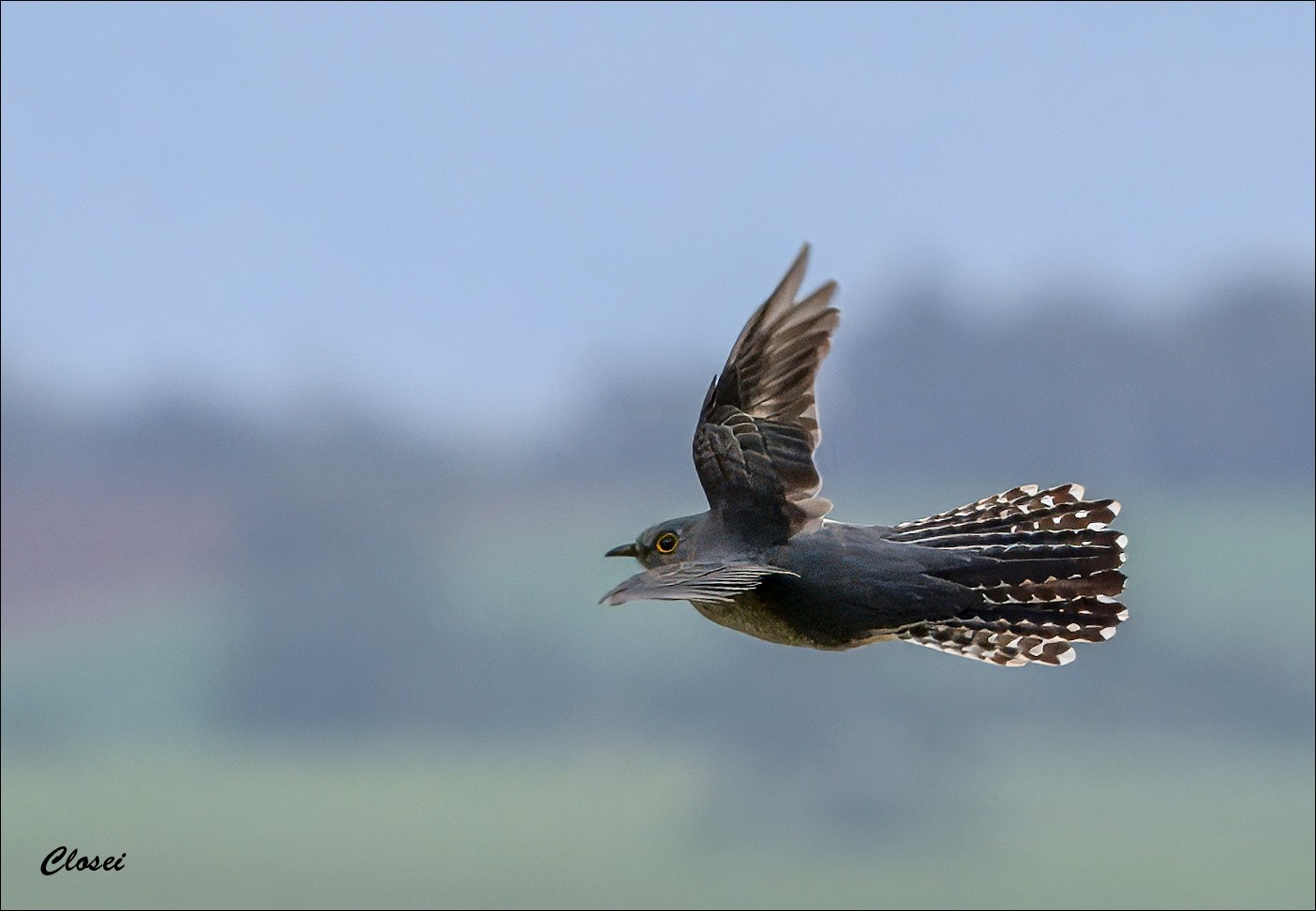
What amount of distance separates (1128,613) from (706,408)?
1.57m

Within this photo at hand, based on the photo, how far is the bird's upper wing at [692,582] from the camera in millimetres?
4262

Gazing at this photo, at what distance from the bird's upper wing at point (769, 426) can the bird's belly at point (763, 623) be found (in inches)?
8.7

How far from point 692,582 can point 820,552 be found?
0.56 meters

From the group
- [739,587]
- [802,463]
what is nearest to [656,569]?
[739,587]

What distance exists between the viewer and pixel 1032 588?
5023 mm

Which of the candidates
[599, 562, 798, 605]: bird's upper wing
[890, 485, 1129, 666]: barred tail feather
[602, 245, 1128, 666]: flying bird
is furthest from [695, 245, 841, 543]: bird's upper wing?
[890, 485, 1129, 666]: barred tail feather

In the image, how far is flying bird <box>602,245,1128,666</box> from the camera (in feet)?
15.4

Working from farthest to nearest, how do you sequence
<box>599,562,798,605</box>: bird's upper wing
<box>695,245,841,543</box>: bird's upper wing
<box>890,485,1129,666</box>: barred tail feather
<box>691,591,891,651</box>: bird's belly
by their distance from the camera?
<box>890,485,1129,666</box>: barred tail feather, <box>691,591,891,651</box>: bird's belly, <box>695,245,841,543</box>: bird's upper wing, <box>599,562,798,605</box>: bird's upper wing

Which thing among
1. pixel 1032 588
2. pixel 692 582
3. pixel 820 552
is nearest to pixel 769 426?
pixel 820 552

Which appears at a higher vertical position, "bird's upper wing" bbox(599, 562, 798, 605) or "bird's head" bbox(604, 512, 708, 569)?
"bird's head" bbox(604, 512, 708, 569)

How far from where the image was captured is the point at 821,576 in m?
4.83

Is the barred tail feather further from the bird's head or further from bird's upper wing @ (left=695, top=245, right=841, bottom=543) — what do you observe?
the bird's head

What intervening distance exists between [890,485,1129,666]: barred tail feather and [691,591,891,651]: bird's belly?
0.75ft

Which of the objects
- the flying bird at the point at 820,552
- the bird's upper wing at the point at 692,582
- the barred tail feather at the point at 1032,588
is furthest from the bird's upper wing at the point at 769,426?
the barred tail feather at the point at 1032,588
